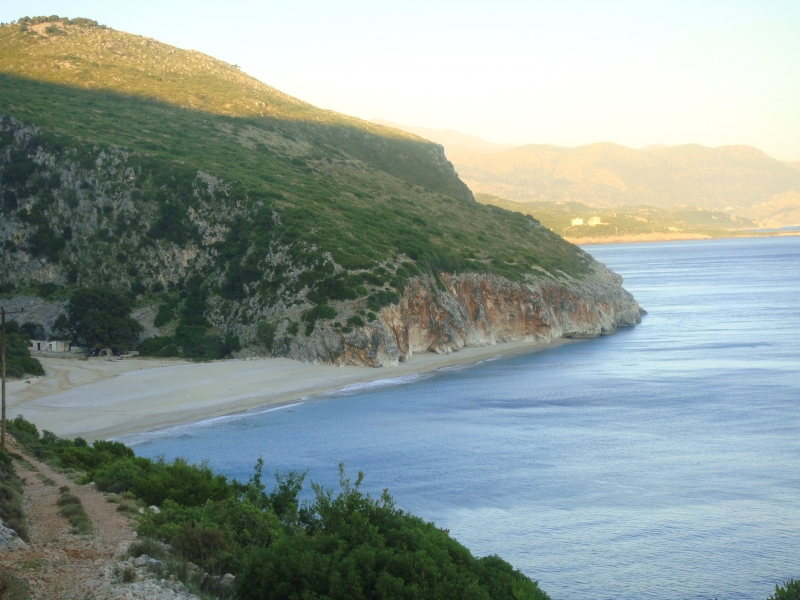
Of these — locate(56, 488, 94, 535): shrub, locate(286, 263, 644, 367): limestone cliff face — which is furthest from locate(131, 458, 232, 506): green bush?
locate(286, 263, 644, 367): limestone cliff face

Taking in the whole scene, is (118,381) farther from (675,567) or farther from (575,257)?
(575,257)

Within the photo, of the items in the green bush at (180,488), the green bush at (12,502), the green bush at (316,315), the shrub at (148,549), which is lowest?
the green bush at (180,488)

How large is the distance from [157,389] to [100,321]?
1178 centimetres

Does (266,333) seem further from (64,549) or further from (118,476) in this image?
(64,549)

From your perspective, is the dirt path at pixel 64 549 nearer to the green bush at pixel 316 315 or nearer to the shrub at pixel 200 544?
the shrub at pixel 200 544

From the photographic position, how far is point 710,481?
24.9 m

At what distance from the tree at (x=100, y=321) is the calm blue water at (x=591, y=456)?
54.0 feet

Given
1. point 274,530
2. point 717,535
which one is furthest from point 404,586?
point 717,535

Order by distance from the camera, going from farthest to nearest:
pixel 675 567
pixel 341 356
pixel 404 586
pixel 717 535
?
pixel 341 356
pixel 717 535
pixel 675 567
pixel 404 586

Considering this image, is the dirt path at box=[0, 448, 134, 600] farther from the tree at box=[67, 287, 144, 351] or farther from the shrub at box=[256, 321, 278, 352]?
the tree at box=[67, 287, 144, 351]

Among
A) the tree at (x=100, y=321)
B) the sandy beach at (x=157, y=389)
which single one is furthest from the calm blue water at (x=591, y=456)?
the tree at (x=100, y=321)

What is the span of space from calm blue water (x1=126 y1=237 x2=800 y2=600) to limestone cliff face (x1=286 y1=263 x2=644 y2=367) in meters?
4.02

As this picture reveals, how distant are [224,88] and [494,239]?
40.6m

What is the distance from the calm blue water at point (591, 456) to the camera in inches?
750
